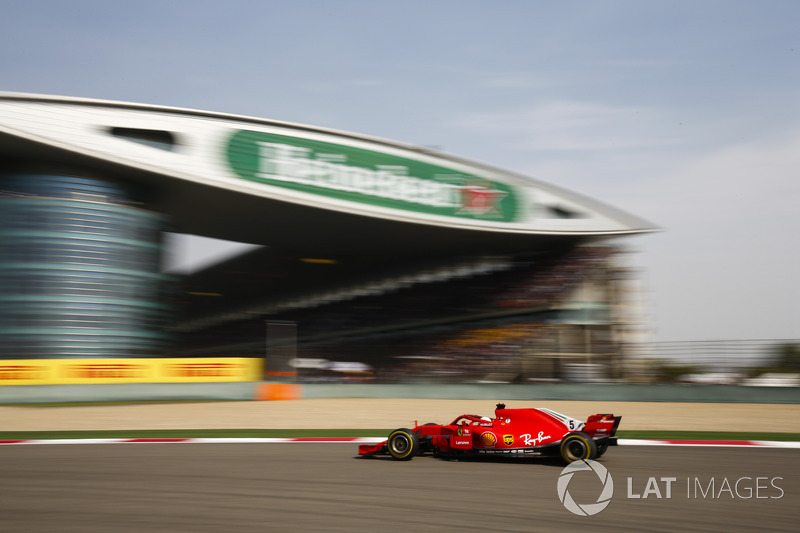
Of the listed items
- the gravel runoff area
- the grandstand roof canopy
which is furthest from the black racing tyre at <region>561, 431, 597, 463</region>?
the grandstand roof canopy

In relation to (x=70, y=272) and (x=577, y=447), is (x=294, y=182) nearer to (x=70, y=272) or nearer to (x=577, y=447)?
(x=70, y=272)

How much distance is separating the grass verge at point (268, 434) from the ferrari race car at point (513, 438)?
3.63 m

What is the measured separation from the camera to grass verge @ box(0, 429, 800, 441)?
1242 centimetres

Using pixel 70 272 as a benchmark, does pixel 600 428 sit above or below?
below

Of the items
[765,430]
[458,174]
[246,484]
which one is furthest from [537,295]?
[246,484]

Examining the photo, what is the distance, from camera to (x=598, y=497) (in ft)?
21.1

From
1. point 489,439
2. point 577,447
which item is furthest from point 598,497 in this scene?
point 489,439

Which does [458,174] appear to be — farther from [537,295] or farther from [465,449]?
[465,449]

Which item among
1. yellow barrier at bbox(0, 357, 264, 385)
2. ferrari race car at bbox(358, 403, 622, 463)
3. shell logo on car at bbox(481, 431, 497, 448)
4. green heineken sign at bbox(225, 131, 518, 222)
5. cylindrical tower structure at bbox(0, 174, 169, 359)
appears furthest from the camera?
green heineken sign at bbox(225, 131, 518, 222)

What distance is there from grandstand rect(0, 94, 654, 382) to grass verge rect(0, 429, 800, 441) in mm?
10080

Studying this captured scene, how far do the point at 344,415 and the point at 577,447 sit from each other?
9226 mm

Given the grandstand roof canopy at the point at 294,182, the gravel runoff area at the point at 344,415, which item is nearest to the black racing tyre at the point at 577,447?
the gravel runoff area at the point at 344,415

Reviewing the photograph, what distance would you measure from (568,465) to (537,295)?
2275cm

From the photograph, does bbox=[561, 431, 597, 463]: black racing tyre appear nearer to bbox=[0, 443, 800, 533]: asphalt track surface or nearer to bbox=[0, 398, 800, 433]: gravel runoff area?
bbox=[0, 443, 800, 533]: asphalt track surface
